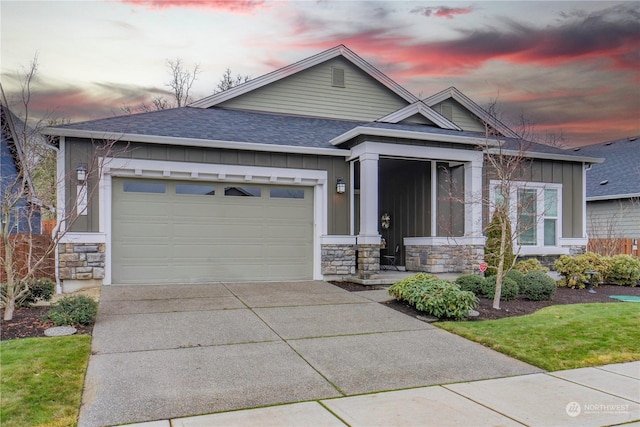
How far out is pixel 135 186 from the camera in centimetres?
1006

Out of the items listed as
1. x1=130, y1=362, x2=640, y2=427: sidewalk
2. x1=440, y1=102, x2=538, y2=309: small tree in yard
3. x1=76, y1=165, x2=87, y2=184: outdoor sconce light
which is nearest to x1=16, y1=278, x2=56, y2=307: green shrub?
x1=76, y1=165, x2=87, y2=184: outdoor sconce light

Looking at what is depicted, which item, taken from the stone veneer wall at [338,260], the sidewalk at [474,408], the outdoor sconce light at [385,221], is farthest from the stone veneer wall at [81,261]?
the outdoor sconce light at [385,221]

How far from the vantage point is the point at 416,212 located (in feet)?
43.0

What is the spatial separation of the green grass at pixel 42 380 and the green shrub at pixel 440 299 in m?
4.91

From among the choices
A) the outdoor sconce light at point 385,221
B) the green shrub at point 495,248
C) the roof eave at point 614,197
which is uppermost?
the roof eave at point 614,197

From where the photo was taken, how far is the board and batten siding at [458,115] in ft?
52.3

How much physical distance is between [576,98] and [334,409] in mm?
14500

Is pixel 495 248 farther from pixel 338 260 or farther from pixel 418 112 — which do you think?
pixel 418 112

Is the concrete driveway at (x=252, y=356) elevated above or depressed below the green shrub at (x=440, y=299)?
below

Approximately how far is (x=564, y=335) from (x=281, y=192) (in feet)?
22.3

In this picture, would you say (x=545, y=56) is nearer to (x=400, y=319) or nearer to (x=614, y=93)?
(x=614, y=93)

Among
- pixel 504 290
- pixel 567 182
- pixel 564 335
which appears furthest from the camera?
pixel 567 182

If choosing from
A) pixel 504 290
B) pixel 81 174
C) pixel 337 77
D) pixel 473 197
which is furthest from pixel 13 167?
pixel 504 290

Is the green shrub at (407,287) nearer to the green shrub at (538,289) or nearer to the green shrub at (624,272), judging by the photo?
the green shrub at (538,289)
